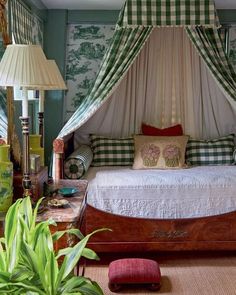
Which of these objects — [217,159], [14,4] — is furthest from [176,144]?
[14,4]

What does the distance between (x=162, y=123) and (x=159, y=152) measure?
0.55 metres

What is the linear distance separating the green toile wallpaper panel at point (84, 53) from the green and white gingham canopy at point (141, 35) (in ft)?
2.36

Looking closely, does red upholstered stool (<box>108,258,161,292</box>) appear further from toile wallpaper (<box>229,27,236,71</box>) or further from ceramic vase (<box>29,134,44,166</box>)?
toile wallpaper (<box>229,27,236,71</box>)

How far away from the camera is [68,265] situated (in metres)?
1.46

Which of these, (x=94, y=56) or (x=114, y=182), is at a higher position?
(x=94, y=56)

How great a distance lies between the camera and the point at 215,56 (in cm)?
387

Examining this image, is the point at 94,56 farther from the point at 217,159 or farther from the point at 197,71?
the point at 217,159

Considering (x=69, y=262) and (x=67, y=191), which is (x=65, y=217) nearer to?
(x=67, y=191)

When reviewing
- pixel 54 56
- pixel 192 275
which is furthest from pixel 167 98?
pixel 192 275

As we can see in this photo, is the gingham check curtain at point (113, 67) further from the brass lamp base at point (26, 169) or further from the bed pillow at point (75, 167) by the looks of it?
the brass lamp base at point (26, 169)

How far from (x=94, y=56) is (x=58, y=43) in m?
0.40

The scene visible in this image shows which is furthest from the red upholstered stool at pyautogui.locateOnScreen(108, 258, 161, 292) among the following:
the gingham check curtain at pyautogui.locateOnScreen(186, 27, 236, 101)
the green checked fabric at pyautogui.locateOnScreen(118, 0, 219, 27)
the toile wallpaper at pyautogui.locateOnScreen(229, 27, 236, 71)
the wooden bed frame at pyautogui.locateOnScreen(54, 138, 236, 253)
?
the toile wallpaper at pyautogui.locateOnScreen(229, 27, 236, 71)

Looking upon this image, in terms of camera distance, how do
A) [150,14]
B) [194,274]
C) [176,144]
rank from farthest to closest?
[176,144] < [150,14] < [194,274]

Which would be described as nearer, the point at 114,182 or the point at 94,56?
the point at 114,182
